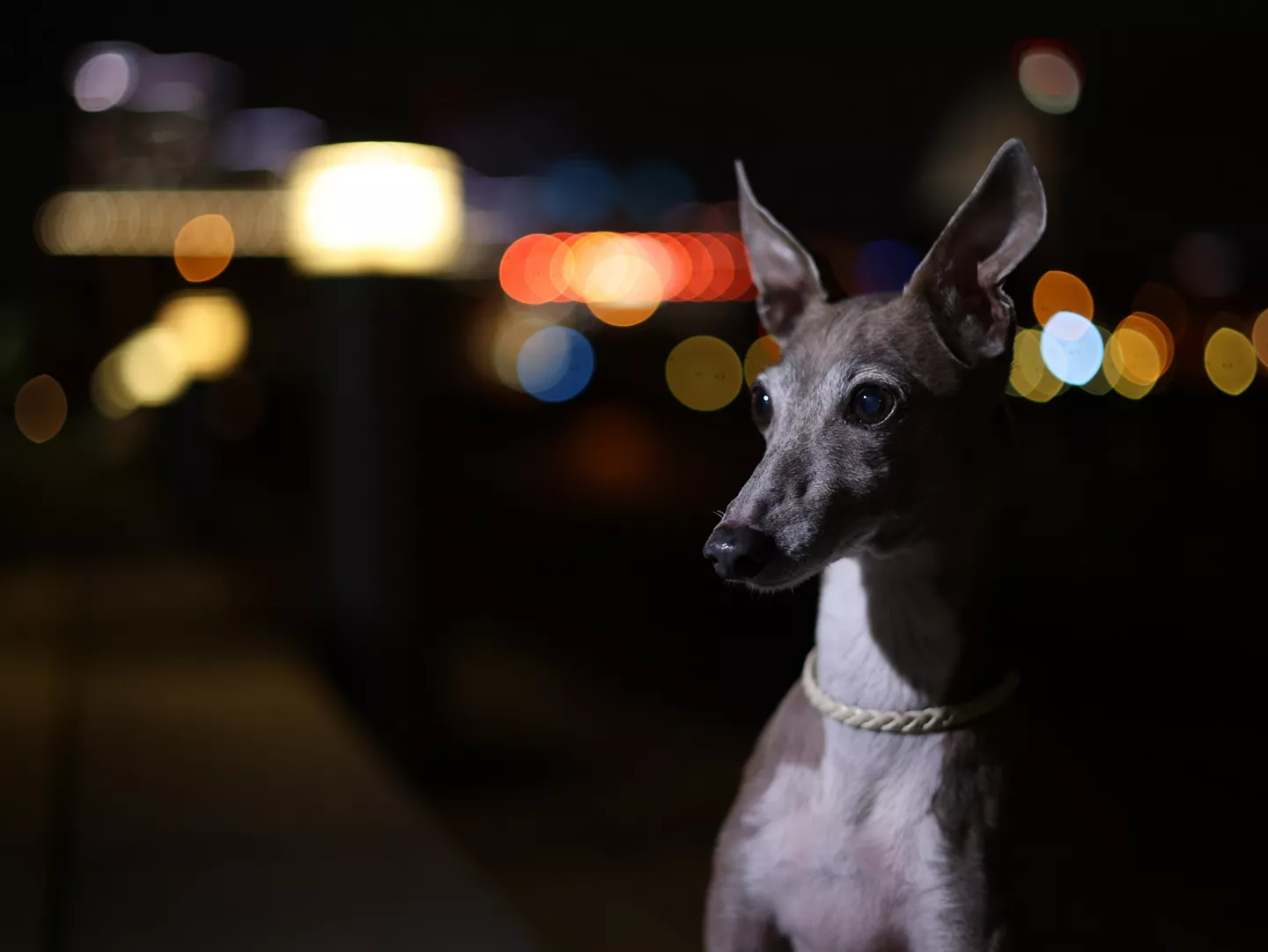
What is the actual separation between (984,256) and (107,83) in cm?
780

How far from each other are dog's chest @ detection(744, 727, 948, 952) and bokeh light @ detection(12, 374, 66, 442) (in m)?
16.3

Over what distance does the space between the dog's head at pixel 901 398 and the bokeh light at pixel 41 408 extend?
16.3 metres

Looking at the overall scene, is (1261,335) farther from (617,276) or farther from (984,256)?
(617,276)

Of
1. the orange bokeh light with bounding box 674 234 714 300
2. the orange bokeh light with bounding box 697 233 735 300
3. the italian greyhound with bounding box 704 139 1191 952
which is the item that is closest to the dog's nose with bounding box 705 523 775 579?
the italian greyhound with bounding box 704 139 1191 952

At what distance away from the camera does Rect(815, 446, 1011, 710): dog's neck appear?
5.18ft

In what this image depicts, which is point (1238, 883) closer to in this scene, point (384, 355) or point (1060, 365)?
point (1060, 365)

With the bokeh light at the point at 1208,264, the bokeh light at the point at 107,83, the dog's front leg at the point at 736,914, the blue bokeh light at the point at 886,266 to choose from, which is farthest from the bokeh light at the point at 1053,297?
the bokeh light at the point at 1208,264

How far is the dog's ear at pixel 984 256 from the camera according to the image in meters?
1.47

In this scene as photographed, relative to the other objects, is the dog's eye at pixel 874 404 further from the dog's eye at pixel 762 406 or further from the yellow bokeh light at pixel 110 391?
the yellow bokeh light at pixel 110 391

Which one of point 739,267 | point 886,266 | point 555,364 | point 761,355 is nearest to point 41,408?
point 555,364

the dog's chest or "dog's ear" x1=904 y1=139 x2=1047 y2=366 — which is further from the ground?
"dog's ear" x1=904 y1=139 x2=1047 y2=366

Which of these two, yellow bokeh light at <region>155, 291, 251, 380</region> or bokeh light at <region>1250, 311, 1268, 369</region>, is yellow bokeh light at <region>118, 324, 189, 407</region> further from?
bokeh light at <region>1250, 311, 1268, 369</region>

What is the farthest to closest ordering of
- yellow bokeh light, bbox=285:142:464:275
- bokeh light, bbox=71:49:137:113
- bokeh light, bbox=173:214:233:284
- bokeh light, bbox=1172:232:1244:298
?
bokeh light, bbox=173:214:233:284 < bokeh light, bbox=1172:232:1244:298 < bokeh light, bbox=71:49:137:113 < yellow bokeh light, bbox=285:142:464:275

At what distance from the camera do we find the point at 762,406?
64.8 inches
